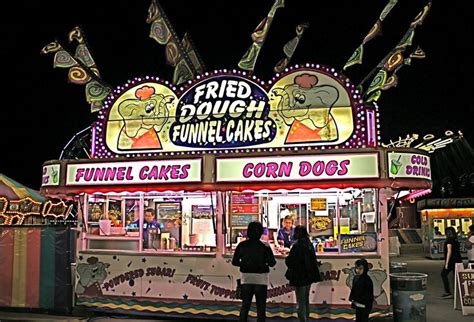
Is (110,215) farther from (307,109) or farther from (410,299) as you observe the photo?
(410,299)

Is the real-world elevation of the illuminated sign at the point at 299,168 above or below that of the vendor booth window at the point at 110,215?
above

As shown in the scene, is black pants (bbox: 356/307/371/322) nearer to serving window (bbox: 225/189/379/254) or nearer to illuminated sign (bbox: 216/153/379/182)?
serving window (bbox: 225/189/379/254)

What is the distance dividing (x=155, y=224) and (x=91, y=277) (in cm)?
162

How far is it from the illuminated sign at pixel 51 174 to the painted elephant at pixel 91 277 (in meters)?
1.69

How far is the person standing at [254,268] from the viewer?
808cm

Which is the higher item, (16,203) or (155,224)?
(16,203)

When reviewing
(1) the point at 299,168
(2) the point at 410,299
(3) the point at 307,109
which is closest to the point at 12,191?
(3) the point at 307,109

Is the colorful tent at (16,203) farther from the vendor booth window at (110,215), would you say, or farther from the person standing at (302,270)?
the person standing at (302,270)

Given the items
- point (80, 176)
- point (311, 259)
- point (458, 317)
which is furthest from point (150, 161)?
point (458, 317)

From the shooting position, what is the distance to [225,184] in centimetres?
948

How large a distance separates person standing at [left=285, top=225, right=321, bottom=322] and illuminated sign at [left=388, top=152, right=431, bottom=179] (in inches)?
74.6

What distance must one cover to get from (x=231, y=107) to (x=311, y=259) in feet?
11.2

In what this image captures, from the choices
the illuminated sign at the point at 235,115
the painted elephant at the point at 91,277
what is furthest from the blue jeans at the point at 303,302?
the painted elephant at the point at 91,277

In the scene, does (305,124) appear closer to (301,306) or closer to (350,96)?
(350,96)
